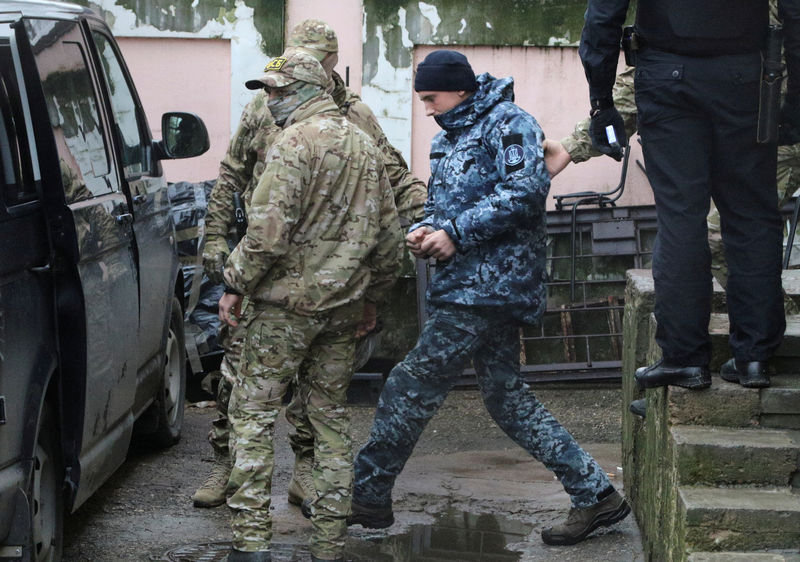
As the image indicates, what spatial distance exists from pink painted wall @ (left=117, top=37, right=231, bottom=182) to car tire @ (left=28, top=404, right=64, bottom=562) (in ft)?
15.4

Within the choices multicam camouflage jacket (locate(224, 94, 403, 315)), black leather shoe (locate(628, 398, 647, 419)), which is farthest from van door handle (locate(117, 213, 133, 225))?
black leather shoe (locate(628, 398, 647, 419))

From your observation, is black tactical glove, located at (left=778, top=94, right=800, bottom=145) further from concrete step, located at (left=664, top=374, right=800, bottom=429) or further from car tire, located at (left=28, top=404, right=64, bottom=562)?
car tire, located at (left=28, top=404, right=64, bottom=562)

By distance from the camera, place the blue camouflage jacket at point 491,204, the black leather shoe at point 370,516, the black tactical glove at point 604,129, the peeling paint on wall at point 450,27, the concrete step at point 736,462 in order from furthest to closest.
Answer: the peeling paint on wall at point 450,27, the black leather shoe at point 370,516, the blue camouflage jacket at point 491,204, the black tactical glove at point 604,129, the concrete step at point 736,462

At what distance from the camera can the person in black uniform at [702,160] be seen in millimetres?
3857

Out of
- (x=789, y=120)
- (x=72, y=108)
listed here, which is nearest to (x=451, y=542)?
(x=789, y=120)

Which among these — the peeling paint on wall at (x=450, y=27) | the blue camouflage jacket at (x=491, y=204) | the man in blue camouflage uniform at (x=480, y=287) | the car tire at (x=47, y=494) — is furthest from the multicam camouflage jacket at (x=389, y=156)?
the peeling paint on wall at (x=450, y=27)

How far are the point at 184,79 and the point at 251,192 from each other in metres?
3.60

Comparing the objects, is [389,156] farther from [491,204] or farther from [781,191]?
[781,191]

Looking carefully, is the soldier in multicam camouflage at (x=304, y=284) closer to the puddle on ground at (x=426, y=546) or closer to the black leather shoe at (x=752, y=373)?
the puddle on ground at (x=426, y=546)

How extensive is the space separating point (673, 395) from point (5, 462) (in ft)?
6.71

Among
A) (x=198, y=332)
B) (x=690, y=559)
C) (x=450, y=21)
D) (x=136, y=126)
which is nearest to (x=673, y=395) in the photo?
(x=690, y=559)

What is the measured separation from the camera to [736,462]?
3.71 m

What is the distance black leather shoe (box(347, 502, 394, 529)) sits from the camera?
15.9ft

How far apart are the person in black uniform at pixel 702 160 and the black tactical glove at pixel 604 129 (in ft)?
0.30
